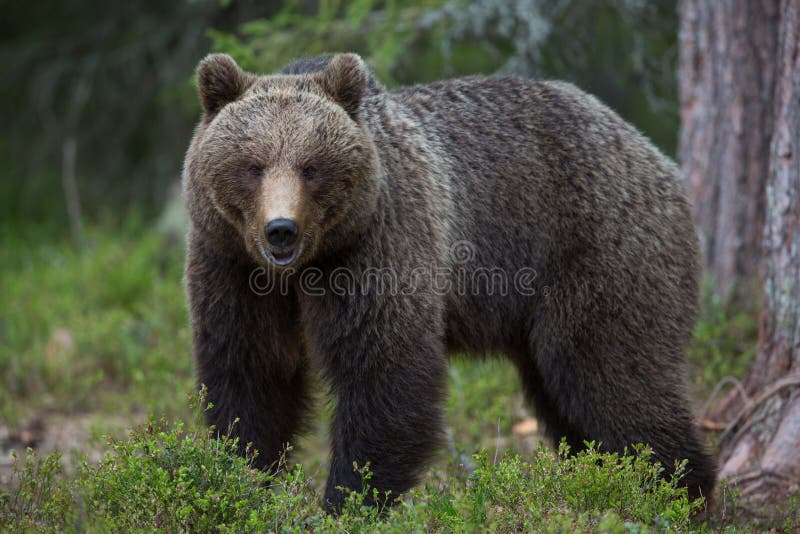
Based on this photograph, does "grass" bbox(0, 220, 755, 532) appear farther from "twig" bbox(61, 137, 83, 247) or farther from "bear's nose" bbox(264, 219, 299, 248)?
"bear's nose" bbox(264, 219, 299, 248)

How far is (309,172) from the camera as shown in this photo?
4.19 metres

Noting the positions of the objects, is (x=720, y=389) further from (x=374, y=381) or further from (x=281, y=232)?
(x=281, y=232)

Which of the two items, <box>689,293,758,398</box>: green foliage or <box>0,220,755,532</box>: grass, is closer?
<box>0,220,755,532</box>: grass

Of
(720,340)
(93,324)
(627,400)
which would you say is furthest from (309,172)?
(93,324)

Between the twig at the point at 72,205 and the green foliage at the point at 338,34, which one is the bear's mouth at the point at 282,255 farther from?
the twig at the point at 72,205

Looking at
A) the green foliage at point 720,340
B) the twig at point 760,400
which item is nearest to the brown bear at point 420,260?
the twig at point 760,400

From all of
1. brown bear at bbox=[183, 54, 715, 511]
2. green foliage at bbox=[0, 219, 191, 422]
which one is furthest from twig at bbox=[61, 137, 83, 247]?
brown bear at bbox=[183, 54, 715, 511]

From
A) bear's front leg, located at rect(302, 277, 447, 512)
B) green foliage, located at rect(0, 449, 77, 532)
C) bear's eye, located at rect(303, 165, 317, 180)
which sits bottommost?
green foliage, located at rect(0, 449, 77, 532)

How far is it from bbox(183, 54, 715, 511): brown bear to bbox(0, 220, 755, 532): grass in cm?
33

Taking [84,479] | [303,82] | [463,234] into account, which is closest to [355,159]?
[303,82]

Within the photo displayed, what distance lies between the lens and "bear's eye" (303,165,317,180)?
13.7 feet

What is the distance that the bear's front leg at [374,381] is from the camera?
173 inches

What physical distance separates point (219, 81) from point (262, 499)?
6.37ft

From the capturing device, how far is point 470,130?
17.2 feet
